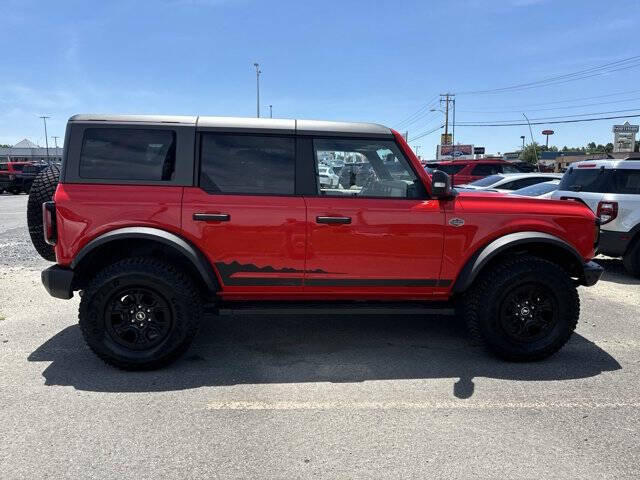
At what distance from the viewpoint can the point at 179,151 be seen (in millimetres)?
3883

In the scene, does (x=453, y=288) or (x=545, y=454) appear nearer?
(x=545, y=454)

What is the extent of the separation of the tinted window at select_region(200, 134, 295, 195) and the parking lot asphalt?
58.8 inches

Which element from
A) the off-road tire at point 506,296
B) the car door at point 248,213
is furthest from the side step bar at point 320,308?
the off-road tire at point 506,296

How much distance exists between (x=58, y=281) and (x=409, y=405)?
283 cm

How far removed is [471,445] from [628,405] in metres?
1.38

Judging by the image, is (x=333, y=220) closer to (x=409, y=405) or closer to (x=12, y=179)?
(x=409, y=405)

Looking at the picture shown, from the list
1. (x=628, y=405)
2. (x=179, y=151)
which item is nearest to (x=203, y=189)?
(x=179, y=151)

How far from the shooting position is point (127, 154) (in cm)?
387

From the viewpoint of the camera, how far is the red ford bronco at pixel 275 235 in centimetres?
379

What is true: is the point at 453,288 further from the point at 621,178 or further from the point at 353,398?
the point at 621,178

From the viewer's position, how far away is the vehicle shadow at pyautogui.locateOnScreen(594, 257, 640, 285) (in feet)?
24.0

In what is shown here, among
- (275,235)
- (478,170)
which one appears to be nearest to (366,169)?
(275,235)

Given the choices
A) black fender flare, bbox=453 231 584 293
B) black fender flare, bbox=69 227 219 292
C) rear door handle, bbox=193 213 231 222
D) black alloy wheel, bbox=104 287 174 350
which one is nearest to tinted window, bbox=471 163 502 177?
black fender flare, bbox=453 231 584 293

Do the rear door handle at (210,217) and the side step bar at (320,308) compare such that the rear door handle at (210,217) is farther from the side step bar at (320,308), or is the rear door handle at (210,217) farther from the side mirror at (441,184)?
the side mirror at (441,184)
